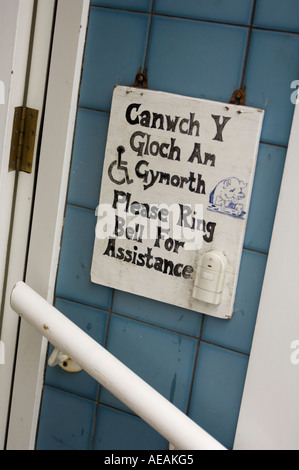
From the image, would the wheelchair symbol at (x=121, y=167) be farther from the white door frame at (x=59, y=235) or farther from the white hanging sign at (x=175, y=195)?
the white door frame at (x=59, y=235)

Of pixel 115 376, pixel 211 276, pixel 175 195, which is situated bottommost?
pixel 115 376

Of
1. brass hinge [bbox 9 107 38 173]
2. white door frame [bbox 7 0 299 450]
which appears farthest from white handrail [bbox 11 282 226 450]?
brass hinge [bbox 9 107 38 173]

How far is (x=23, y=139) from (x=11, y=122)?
5cm

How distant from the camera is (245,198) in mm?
1141

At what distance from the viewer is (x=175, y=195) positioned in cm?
120

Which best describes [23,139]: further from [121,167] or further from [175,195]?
[175,195]

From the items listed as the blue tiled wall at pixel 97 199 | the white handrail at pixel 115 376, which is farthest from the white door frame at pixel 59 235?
the white handrail at pixel 115 376

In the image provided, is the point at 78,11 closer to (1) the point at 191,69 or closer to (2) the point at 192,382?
(1) the point at 191,69

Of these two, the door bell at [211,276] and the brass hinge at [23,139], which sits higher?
the brass hinge at [23,139]

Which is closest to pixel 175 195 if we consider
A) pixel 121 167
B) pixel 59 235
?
pixel 121 167

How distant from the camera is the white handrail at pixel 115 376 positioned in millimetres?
1050

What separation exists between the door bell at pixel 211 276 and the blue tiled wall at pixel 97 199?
0.05 metres
